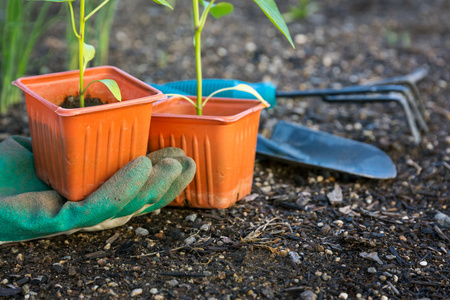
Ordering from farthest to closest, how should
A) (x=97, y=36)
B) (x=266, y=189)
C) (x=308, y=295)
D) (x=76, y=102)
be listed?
(x=97, y=36) → (x=266, y=189) → (x=76, y=102) → (x=308, y=295)

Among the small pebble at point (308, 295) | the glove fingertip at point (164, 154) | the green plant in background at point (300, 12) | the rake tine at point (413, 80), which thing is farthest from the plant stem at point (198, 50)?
the green plant in background at point (300, 12)

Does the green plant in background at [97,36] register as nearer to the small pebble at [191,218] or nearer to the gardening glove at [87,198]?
the gardening glove at [87,198]

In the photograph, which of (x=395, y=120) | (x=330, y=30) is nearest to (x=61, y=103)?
(x=395, y=120)

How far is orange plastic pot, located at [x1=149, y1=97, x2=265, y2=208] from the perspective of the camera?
4.73 ft

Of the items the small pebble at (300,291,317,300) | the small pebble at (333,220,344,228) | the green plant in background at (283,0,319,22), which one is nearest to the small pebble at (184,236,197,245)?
the small pebble at (300,291,317,300)

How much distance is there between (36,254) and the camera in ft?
4.44

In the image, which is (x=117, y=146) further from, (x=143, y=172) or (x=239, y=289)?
(x=239, y=289)

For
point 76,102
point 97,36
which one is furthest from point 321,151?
point 97,36

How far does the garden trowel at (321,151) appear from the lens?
189 cm

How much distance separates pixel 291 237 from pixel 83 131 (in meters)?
0.70

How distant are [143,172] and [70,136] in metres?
0.22

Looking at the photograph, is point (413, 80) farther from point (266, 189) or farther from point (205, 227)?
point (205, 227)

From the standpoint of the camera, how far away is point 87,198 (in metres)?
1.31

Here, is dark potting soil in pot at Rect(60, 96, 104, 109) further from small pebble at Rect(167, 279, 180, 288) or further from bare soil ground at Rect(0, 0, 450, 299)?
small pebble at Rect(167, 279, 180, 288)
